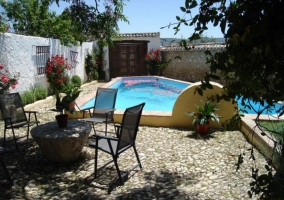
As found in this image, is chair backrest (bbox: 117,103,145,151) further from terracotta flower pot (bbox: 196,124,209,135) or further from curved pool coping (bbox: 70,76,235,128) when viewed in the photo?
curved pool coping (bbox: 70,76,235,128)

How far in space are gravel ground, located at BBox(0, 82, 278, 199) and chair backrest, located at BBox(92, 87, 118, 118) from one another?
103 cm

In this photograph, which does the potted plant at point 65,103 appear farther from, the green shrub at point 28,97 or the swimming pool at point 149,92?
the swimming pool at point 149,92

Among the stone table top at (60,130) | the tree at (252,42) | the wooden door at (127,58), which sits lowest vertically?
the stone table top at (60,130)

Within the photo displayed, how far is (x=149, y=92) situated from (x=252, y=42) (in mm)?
12333

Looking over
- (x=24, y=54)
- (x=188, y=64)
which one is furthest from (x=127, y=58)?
(x=24, y=54)

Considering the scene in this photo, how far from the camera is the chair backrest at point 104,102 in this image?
5.52 meters

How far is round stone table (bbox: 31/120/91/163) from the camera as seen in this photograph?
375 centimetres

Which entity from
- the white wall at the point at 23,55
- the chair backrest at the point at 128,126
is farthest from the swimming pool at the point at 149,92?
the chair backrest at the point at 128,126

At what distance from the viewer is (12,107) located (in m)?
4.90

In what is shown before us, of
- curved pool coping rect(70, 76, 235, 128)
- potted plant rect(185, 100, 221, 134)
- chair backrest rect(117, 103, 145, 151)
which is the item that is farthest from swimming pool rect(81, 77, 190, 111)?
chair backrest rect(117, 103, 145, 151)

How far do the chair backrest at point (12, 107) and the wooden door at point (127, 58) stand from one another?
12129mm

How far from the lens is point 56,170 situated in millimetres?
3816

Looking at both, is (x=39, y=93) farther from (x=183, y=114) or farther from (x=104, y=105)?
(x=183, y=114)

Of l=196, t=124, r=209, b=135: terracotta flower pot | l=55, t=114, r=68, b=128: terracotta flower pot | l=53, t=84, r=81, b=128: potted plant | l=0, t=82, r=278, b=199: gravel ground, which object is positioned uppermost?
l=53, t=84, r=81, b=128: potted plant
